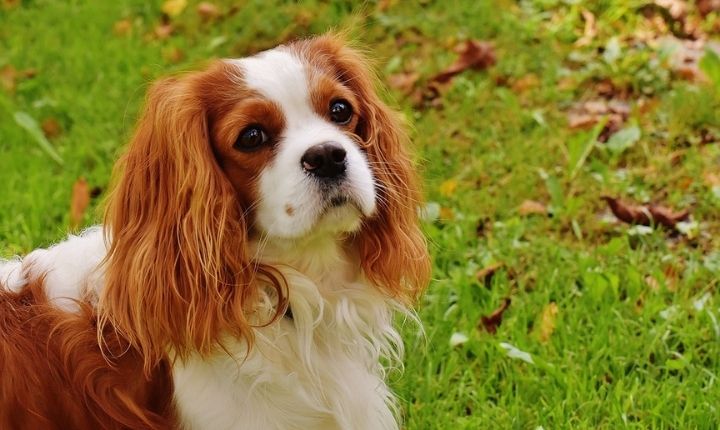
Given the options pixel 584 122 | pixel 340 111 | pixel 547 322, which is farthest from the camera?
pixel 584 122

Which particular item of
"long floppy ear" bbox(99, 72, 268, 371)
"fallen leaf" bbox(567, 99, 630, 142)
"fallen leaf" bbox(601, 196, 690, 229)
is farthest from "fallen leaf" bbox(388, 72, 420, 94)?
"long floppy ear" bbox(99, 72, 268, 371)

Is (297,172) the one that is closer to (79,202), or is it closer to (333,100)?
(333,100)

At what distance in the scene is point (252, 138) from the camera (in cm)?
244

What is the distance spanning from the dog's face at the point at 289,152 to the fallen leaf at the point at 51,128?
10.4 feet

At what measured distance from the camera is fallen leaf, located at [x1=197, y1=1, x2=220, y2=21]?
641 centimetres

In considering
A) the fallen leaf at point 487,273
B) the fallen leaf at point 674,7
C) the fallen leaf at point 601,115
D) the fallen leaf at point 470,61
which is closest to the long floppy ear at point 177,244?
the fallen leaf at point 487,273

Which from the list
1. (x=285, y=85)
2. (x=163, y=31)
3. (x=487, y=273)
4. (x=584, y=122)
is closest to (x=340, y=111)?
(x=285, y=85)

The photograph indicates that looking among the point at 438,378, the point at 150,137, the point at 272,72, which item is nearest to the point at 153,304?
the point at 150,137

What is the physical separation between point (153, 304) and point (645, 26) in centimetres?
394

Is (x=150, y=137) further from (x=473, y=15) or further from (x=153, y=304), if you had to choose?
(x=473, y=15)

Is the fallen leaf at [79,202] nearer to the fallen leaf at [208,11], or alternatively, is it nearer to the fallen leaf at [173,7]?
the fallen leaf at [208,11]

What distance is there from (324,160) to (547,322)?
1.52 m

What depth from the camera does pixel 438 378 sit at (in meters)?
3.42

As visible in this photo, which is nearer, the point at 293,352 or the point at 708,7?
the point at 293,352
